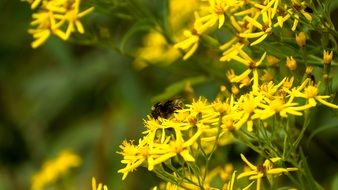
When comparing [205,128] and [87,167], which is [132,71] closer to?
[87,167]

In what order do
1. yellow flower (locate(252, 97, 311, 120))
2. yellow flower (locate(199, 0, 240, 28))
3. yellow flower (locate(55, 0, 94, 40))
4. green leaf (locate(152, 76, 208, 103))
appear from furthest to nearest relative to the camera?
1. green leaf (locate(152, 76, 208, 103))
2. yellow flower (locate(55, 0, 94, 40))
3. yellow flower (locate(199, 0, 240, 28))
4. yellow flower (locate(252, 97, 311, 120))

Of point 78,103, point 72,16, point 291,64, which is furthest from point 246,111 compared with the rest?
point 78,103

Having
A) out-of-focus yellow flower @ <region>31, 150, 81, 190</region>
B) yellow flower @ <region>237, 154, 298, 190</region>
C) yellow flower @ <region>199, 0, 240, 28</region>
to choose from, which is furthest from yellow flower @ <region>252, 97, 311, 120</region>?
out-of-focus yellow flower @ <region>31, 150, 81, 190</region>

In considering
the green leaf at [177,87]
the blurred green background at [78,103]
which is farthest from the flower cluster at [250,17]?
the blurred green background at [78,103]

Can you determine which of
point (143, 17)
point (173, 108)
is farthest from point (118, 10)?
point (173, 108)

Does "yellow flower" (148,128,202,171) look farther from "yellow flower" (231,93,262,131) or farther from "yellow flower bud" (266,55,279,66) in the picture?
"yellow flower bud" (266,55,279,66)

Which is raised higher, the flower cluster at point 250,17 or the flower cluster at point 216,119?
the flower cluster at point 250,17

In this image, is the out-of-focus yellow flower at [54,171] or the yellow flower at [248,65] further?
the out-of-focus yellow flower at [54,171]

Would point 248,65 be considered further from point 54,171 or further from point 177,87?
point 54,171

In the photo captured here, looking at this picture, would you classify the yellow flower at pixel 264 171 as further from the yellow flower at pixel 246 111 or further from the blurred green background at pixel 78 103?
the blurred green background at pixel 78 103
